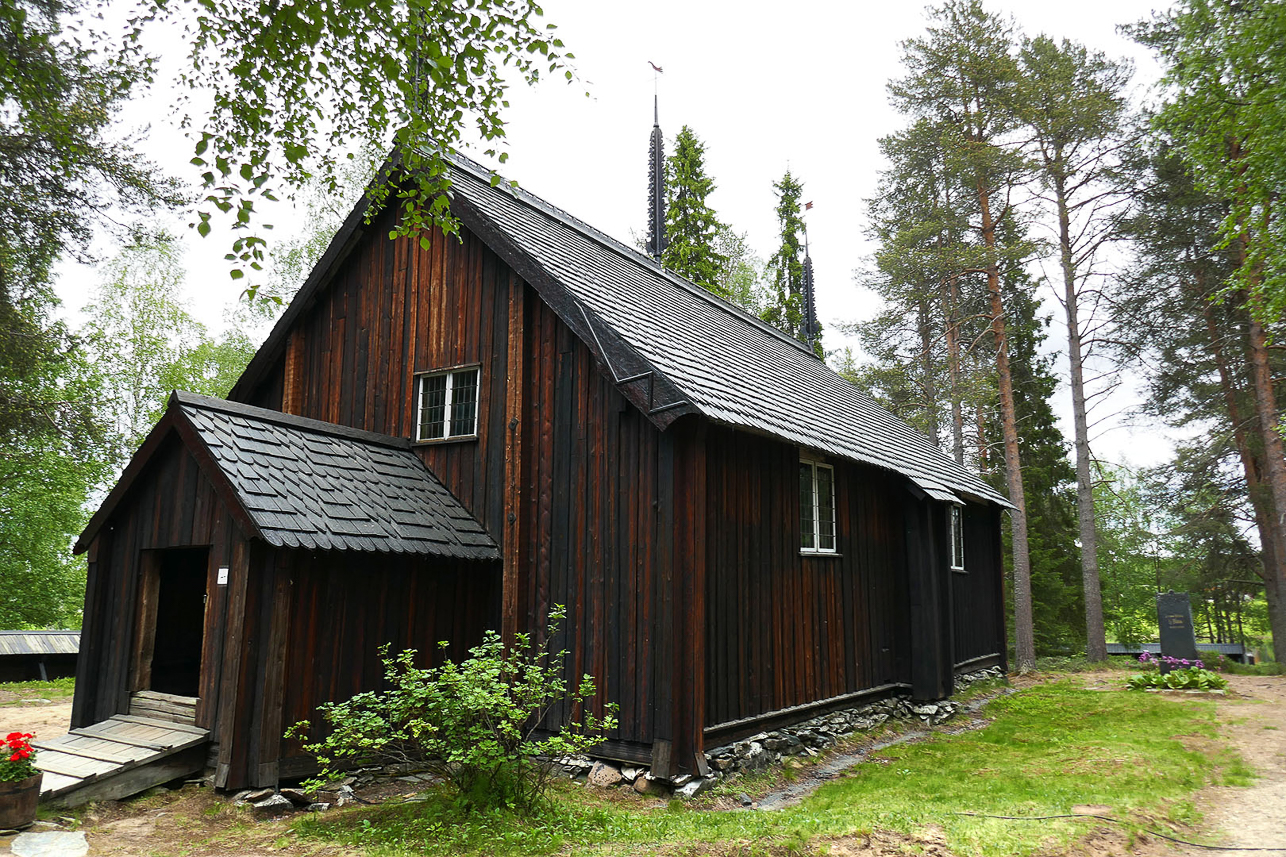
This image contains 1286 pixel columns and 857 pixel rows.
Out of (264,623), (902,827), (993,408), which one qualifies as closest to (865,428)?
(902,827)

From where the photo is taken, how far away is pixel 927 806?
6980 mm

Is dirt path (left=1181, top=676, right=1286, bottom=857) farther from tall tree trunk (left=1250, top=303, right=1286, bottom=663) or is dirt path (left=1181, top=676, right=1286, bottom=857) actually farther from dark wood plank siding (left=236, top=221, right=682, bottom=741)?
tall tree trunk (left=1250, top=303, right=1286, bottom=663)

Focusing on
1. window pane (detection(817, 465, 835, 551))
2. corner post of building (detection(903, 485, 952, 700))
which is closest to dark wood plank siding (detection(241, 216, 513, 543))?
window pane (detection(817, 465, 835, 551))

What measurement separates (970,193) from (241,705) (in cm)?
2186

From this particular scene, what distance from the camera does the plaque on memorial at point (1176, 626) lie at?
18156 millimetres

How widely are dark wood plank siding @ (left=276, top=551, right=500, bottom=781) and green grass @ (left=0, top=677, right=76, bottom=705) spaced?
321 inches

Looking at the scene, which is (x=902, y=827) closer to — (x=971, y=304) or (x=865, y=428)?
(x=865, y=428)

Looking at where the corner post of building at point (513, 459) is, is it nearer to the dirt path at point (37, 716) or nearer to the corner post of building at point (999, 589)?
the dirt path at point (37, 716)

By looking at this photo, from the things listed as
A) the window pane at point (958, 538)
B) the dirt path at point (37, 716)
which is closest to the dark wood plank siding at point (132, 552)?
the dirt path at point (37, 716)

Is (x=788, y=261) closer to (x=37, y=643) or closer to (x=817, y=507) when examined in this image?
(x=817, y=507)

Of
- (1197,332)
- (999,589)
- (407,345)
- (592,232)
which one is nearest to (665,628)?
(407,345)

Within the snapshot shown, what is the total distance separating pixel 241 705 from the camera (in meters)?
7.37

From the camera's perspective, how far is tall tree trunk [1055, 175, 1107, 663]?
20.4m

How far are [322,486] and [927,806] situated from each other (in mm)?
6455
